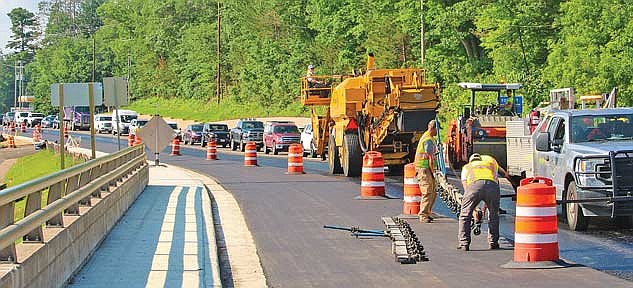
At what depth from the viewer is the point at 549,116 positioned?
18828mm

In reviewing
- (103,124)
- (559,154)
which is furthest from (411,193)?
(103,124)

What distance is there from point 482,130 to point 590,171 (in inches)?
538

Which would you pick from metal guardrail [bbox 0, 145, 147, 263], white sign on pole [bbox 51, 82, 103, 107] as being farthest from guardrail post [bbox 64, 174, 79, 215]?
white sign on pole [bbox 51, 82, 103, 107]

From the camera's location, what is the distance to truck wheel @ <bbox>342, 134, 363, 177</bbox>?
30984mm

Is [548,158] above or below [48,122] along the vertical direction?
above

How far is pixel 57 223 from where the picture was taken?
36.0 feet

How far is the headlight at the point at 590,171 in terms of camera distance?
15.6 metres

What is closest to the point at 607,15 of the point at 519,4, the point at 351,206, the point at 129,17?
the point at 519,4

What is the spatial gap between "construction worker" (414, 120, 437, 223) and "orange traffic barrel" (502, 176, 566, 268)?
222 inches

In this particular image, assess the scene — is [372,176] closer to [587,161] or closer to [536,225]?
[587,161]

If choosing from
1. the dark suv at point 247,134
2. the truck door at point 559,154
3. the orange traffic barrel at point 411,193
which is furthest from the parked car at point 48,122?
the truck door at point 559,154

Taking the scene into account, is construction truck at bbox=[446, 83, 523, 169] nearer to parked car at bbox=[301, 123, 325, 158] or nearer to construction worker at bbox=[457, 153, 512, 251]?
parked car at bbox=[301, 123, 325, 158]

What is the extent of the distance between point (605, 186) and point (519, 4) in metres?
35.3

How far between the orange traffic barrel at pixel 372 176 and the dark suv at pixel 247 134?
3184cm
